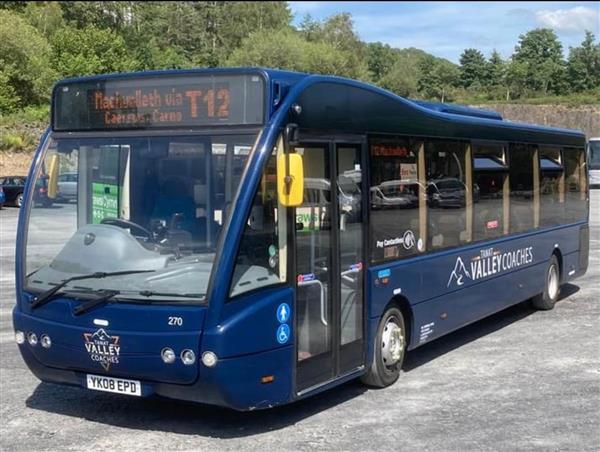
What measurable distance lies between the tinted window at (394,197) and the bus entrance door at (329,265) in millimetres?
287

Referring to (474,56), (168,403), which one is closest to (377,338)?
(168,403)

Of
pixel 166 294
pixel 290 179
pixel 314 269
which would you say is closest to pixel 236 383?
pixel 166 294

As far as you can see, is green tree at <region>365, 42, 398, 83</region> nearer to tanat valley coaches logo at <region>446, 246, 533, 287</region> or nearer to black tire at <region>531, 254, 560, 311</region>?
black tire at <region>531, 254, 560, 311</region>

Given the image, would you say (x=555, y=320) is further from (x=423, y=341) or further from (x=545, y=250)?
(x=423, y=341)

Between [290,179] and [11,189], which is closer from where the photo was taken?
[290,179]

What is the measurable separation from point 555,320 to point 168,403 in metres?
6.21

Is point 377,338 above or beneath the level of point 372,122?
beneath

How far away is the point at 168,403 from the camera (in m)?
7.24

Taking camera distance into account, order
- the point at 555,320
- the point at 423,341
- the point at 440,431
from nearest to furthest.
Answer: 1. the point at 440,431
2. the point at 423,341
3. the point at 555,320

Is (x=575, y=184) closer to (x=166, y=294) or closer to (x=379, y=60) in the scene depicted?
(x=166, y=294)

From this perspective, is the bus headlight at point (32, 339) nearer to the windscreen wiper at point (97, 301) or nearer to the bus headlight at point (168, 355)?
the windscreen wiper at point (97, 301)

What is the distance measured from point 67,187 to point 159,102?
1.03 meters

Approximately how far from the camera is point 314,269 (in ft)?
21.6

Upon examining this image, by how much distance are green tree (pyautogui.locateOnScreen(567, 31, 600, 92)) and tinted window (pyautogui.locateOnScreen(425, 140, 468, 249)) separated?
21514mm
